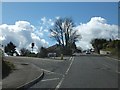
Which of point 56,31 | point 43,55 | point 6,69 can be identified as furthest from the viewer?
point 56,31

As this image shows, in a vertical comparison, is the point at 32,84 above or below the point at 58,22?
below

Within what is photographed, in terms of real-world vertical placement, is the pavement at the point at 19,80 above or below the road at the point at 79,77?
above

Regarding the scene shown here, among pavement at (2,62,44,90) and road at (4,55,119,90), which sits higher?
pavement at (2,62,44,90)

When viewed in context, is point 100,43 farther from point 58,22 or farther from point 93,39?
point 58,22

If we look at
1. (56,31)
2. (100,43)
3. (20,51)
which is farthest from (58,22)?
(100,43)

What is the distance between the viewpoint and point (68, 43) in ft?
374

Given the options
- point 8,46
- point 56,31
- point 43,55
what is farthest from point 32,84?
point 56,31

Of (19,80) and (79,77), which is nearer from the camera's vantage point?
(19,80)

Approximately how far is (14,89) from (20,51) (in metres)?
75.5

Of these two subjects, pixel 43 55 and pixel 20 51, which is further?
pixel 20 51

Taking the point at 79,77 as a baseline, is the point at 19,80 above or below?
above

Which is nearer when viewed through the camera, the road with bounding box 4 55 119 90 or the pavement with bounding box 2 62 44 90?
the pavement with bounding box 2 62 44 90

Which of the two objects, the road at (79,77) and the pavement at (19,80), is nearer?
the pavement at (19,80)

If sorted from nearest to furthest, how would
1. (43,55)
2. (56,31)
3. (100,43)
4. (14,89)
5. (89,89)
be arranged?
(14,89) < (89,89) < (43,55) < (56,31) < (100,43)
